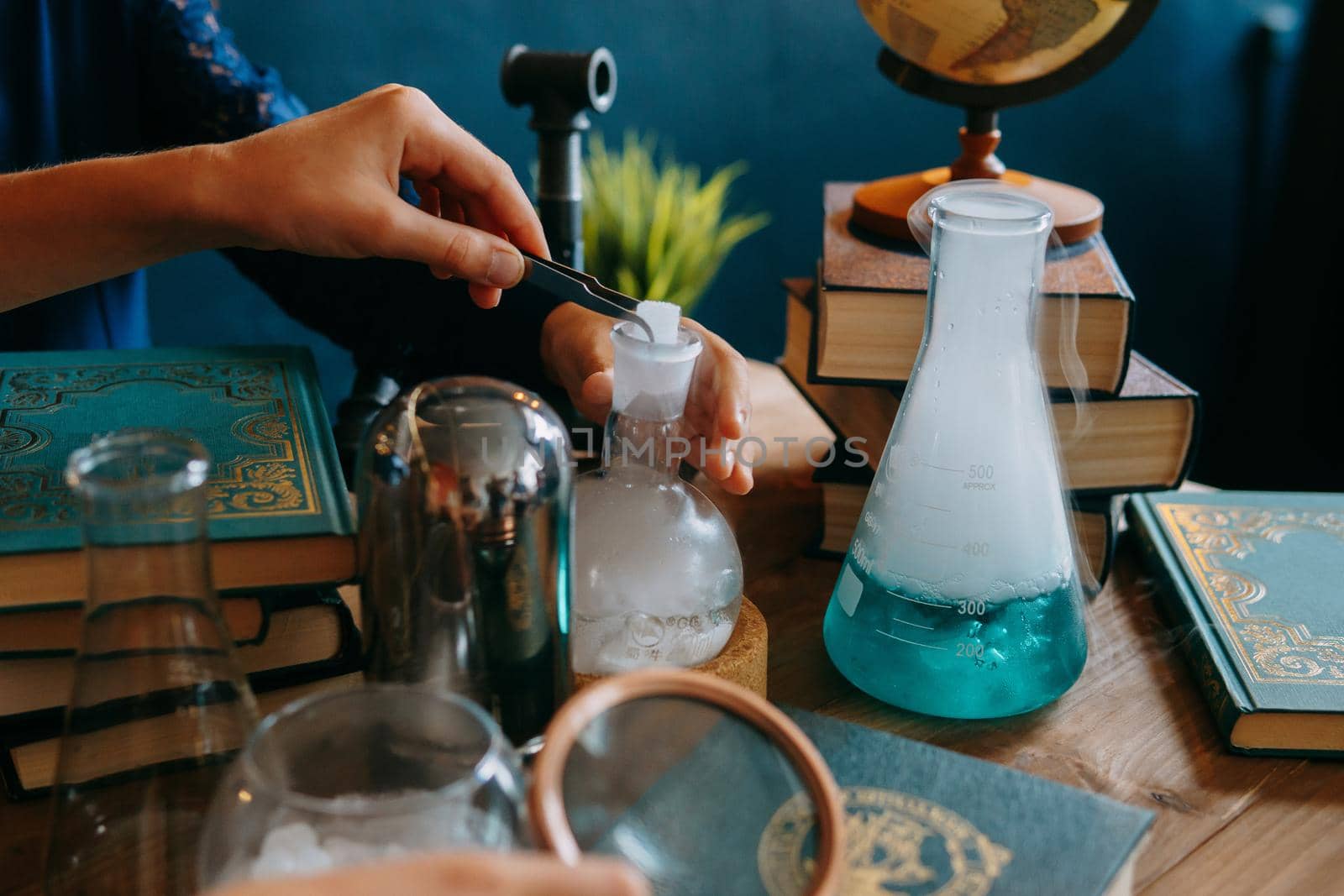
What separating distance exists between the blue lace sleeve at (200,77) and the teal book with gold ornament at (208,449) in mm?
357

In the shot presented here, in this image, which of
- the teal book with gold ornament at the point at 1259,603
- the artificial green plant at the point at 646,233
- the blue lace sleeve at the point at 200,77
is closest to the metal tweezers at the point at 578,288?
the teal book with gold ornament at the point at 1259,603

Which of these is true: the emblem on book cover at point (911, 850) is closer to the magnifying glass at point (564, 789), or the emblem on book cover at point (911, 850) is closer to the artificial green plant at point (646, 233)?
the magnifying glass at point (564, 789)

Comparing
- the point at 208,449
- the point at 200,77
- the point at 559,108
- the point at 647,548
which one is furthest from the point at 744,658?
the point at 200,77

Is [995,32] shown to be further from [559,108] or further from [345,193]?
[345,193]

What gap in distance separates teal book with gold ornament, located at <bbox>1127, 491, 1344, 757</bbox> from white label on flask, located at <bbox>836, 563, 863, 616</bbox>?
0.19 meters

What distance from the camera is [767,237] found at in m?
2.07

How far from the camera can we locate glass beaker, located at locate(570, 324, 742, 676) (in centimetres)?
51

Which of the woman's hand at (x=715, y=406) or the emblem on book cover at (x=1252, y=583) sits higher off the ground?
the woman's hand at (x=715, y=406)

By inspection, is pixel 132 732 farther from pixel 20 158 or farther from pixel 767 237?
pixel 767 237

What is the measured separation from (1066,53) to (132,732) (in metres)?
0.74

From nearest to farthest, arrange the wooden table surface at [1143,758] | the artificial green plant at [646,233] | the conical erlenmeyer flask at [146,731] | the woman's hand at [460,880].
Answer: the woman's hand at [460,880], the conical erlenmeyer flask at [146,731], the wooden table surface at [1143,758], the artificial green plant at [646,233]

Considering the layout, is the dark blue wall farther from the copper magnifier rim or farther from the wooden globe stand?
the copper magnifier rim

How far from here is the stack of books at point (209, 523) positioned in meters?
0.50

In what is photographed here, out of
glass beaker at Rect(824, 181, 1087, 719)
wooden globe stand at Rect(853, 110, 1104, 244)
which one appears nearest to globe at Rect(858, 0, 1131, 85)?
wooden globe stand at Rect(853, 110, 1104, 244)
